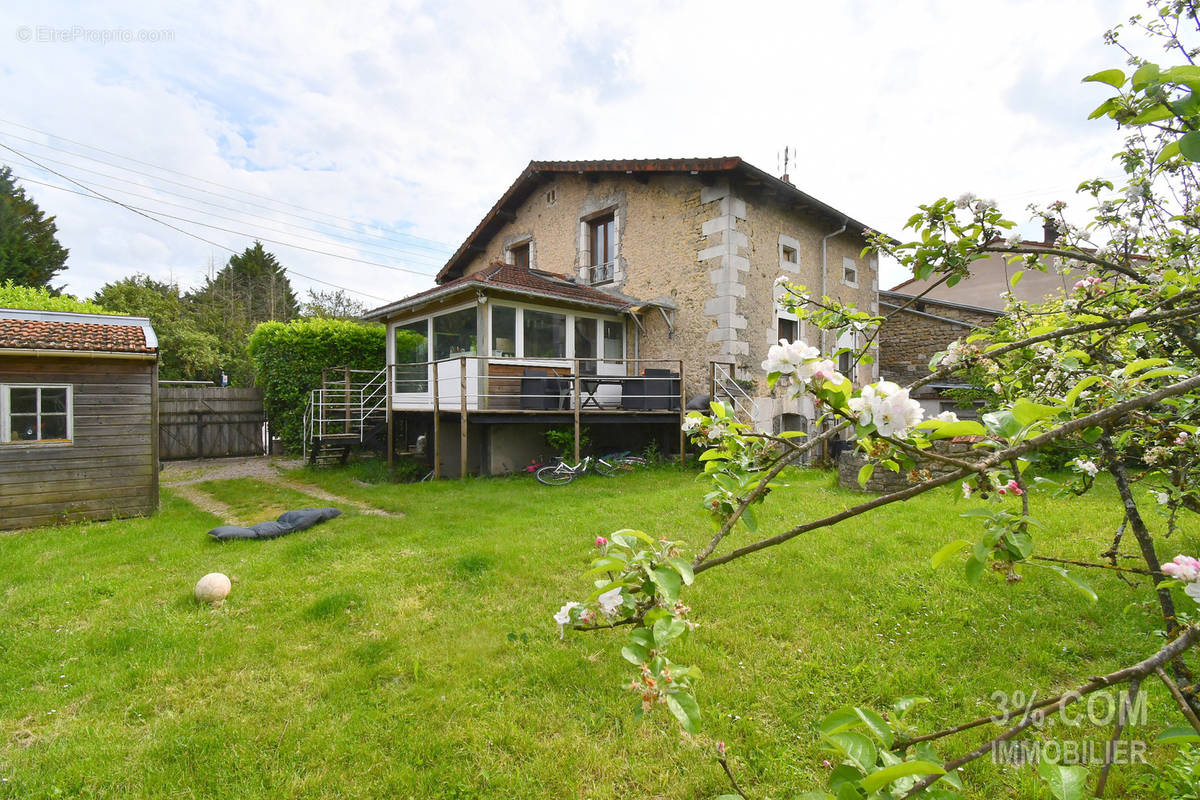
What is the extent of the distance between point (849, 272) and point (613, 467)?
8758 millimetres

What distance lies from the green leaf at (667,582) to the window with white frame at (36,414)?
9.51 m

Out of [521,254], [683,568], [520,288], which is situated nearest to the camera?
[683,568]

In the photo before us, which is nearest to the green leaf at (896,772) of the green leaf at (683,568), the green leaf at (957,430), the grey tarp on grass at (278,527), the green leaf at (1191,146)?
the green leaf at (683,568)

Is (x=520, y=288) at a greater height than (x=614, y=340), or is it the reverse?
(x=520, y=288)

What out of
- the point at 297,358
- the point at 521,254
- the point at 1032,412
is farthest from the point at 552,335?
the point at 1032,412

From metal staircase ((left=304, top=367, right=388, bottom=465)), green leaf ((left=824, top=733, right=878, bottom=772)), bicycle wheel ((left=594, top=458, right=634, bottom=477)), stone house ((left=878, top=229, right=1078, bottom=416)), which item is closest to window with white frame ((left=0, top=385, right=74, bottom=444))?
metal staircase ((left=304, top=367, right=388, bottom=465))

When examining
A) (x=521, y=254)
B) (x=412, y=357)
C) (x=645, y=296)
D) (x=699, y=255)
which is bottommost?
(x=412, y=357)

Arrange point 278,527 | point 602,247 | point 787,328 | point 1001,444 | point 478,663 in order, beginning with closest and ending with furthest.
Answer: point 1001,444
point 478,663
point 278,527
point 787,328
point 602,247

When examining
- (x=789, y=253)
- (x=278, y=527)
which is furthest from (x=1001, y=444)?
(x=789, y=253)

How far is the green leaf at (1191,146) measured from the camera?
78 centimetres

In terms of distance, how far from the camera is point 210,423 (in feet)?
47.6

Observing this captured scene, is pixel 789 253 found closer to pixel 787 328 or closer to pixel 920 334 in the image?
pixel 787 328

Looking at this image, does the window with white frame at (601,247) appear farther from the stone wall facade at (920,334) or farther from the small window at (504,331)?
the stone wall facade at (920,334)

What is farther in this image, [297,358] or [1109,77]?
[297,358]
